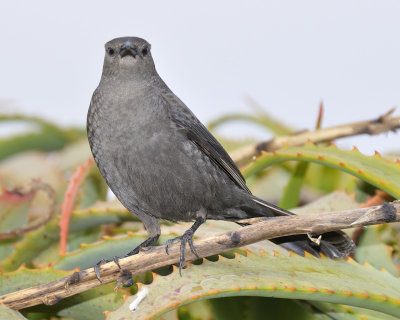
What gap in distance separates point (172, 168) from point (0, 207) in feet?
2.35

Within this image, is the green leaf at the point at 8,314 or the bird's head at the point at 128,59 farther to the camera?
the bird's head at the point at 128,59

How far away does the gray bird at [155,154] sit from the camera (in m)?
2.45

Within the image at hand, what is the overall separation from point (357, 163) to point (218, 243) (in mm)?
630

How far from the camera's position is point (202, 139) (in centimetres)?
260

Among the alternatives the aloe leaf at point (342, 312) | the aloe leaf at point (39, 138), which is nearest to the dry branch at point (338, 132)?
the aloe leaf at point (342, 312)

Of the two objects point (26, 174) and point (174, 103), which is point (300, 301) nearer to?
point (174, 103)

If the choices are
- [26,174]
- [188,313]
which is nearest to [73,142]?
[26,174]

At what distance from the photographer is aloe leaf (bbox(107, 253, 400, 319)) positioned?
5.15 ft

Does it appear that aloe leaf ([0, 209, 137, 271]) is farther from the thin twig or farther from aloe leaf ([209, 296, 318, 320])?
aloe leaf ([209, 296, 318, 320])

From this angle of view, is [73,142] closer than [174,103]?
No

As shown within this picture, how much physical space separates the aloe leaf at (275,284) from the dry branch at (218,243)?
0.07 metres

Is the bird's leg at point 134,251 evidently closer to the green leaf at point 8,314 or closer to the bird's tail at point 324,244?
the green leaf at point 8,314

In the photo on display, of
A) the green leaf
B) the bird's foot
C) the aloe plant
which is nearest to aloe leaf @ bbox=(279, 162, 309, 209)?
the aloe plant

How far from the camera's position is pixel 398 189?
1949mm
